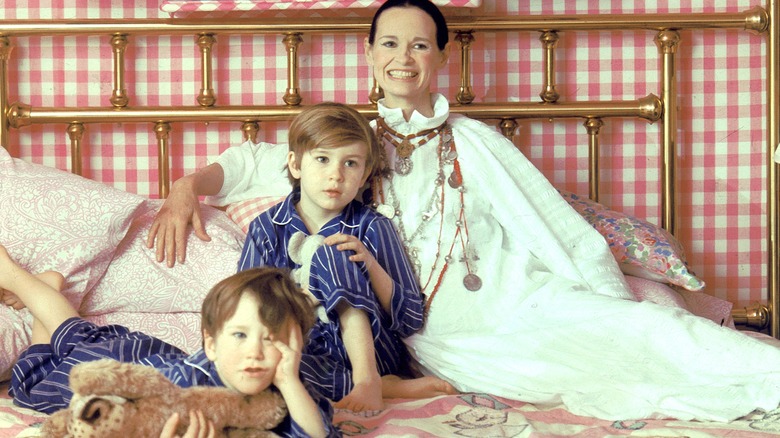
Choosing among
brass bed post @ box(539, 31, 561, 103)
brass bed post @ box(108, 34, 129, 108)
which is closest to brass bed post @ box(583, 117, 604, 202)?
brass bed post @ box(539, 31, 561, 103)

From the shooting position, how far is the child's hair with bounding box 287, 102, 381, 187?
1.91 meters

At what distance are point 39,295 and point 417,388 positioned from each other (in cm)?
74

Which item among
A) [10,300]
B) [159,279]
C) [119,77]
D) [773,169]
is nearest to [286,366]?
[159,279]

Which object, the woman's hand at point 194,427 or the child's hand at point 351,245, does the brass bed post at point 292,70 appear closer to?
the child's hand at point 351,245

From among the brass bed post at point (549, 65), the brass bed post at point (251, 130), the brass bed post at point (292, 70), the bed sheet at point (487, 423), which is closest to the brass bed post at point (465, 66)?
the brass bed post at point (549, 65)

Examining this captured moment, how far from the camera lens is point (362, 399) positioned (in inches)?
66.4

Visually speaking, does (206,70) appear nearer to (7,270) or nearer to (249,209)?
(249,209)

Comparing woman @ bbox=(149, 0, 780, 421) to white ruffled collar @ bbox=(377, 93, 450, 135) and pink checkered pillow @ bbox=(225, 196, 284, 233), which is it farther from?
pink checkered pillow @ bbox=(225, 196, 284, 233)

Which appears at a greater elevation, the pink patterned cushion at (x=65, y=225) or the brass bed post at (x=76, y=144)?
the brass bed post at (x=76, y=144)

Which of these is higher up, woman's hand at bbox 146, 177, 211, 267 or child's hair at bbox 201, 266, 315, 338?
woman's hand at bbox 146, 177, 211, 267

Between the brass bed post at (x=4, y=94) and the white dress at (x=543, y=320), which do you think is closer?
the white dress at (x=543, y=320)

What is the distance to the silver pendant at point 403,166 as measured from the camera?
213cm

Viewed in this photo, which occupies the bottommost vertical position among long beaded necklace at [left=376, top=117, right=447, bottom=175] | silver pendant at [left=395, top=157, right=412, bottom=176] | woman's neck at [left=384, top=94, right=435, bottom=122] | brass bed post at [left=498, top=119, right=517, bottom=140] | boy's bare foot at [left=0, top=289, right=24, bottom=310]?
boy's bare foot at [left=0, top=289, right=24, bottom=310]

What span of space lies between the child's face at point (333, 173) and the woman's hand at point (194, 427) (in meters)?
0.66
